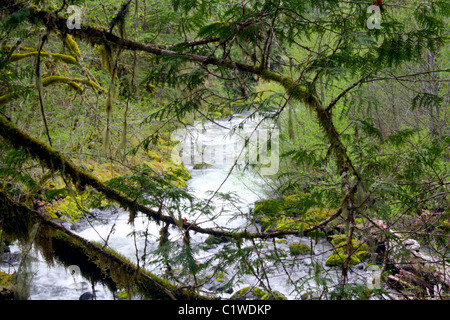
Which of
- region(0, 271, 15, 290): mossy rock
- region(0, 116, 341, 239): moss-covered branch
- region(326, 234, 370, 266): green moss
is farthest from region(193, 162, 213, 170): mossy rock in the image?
region(0, 116, 341, 239): moss-covered branch

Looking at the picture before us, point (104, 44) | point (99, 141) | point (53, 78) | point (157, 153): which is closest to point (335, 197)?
point (104, 44)

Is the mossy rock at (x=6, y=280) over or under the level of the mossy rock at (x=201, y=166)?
under

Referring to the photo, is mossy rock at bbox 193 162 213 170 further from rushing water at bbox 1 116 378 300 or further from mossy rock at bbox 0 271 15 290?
mossy rock at bbox 0 271 15 290

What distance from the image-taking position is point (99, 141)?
545 cm

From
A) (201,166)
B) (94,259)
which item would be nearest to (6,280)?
(94,259)

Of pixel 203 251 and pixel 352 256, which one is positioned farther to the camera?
pixel 203 251

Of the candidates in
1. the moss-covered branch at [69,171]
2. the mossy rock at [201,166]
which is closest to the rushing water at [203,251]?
the moss-covered branch at [69,171]

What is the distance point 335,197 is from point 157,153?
8.44 m

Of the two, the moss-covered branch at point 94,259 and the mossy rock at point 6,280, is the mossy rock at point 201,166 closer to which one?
the mossy rock at point 6,280

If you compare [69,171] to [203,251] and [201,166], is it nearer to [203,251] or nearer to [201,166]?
[203,251]

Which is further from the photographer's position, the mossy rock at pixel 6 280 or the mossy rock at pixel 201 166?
the mossy rock at pixel 201 166

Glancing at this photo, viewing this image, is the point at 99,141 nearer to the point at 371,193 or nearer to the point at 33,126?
the point at 33,126

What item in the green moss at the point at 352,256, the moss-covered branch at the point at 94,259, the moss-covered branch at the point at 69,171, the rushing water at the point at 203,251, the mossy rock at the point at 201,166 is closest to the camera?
the moss-covered branch at the point at 69,171
